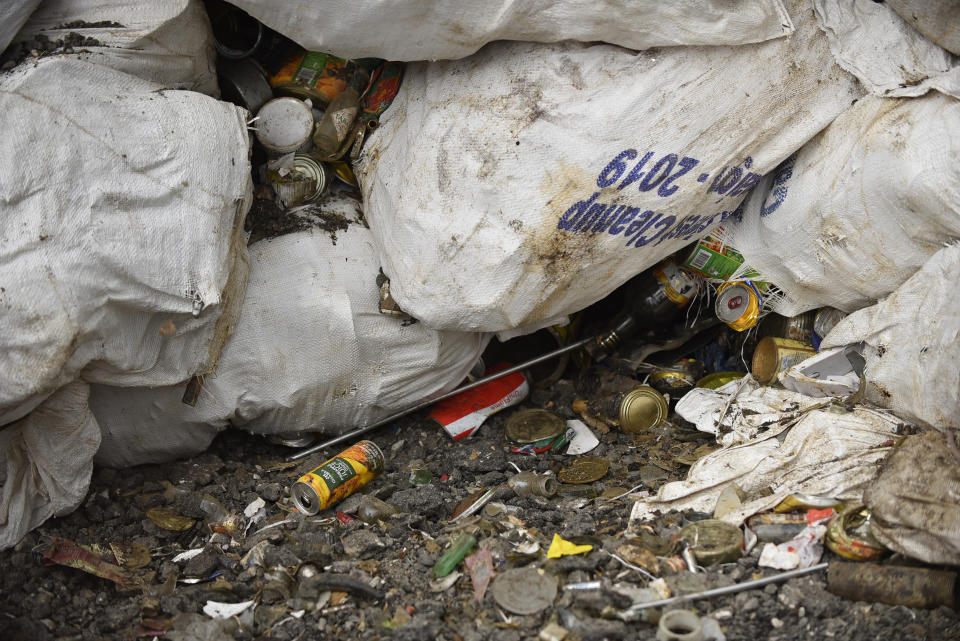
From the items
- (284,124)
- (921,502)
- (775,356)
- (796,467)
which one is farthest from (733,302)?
(284,124)

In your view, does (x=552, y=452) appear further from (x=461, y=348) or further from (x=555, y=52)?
(x=555, y=52)

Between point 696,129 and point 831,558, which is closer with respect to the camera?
point 831,558

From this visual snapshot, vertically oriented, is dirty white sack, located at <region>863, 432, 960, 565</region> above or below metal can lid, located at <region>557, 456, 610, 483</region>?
above

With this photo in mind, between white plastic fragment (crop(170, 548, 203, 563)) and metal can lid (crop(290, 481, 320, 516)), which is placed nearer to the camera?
white plastic fragment (crop(170, 548, 203, 563))

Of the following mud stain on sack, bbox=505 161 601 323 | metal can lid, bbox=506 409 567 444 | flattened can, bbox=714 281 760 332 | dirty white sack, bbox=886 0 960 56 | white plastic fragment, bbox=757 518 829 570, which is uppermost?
dirty white sack, bbox=886 0 960 56

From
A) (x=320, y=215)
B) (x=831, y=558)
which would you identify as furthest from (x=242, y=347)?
(x=831, y=558)

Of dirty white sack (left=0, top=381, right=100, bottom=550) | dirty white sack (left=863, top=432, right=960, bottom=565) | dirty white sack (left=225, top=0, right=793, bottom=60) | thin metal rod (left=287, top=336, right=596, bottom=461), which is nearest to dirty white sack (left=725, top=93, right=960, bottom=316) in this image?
dirty white sack (left=225, top=0, right=793, bottom=60)

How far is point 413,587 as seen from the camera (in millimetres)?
1533

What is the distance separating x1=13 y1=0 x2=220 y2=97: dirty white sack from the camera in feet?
5.51

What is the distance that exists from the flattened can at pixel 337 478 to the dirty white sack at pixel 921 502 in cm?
113

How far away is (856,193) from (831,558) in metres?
0.81

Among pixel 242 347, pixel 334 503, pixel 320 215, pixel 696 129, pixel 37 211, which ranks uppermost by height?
pixel 696 129

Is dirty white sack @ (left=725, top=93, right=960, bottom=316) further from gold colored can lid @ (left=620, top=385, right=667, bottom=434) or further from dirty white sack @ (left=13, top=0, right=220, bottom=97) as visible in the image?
dirty white sack @ (left=13, top=0, right=220, bottom=97)

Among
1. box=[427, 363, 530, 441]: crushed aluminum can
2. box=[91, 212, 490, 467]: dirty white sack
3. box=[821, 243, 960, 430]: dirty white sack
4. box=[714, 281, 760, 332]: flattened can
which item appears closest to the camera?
box=[821, 243, 960, 430]: dirty white sack
